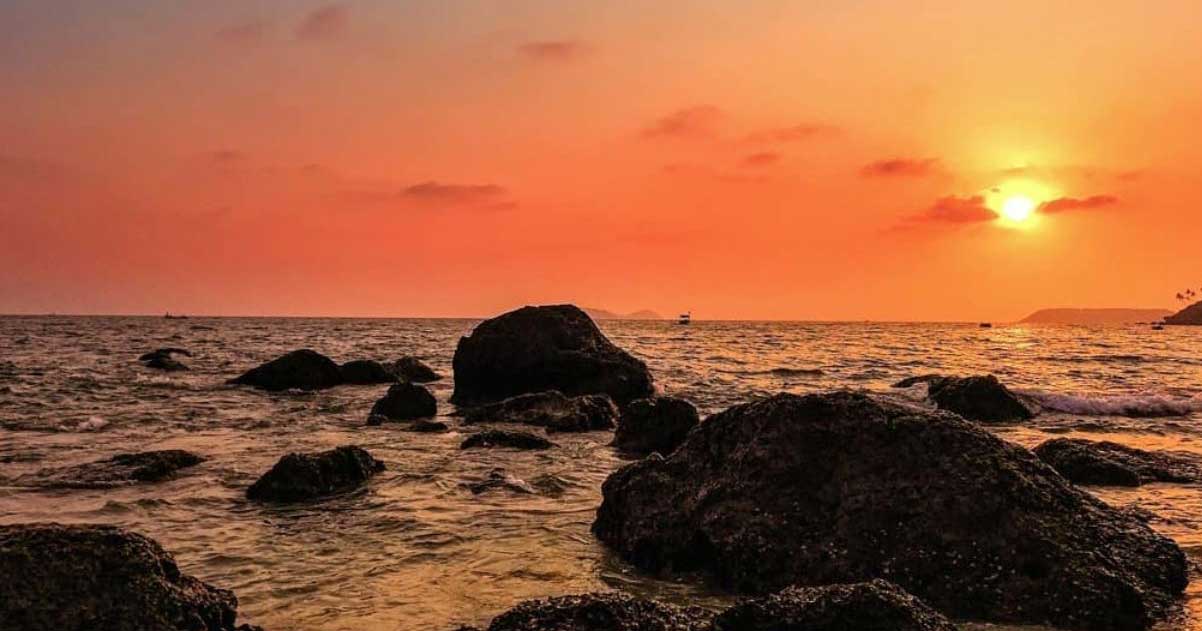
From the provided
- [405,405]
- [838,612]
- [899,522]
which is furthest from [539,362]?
[838,612]

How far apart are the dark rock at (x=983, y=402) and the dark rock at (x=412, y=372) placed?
54.3ft

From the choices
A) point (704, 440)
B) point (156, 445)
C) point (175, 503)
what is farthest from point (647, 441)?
point (156, 445)

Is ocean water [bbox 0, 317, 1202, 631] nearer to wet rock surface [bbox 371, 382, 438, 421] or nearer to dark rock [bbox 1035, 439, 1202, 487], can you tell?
dark rock [bbox 1035, 439, 1202, 487]

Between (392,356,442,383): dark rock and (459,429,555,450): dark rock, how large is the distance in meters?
15.0

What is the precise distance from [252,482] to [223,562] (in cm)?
359

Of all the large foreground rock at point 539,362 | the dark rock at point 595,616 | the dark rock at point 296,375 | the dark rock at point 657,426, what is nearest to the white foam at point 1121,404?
the large foreground rock at point 539,362

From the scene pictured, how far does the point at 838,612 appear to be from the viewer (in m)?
4.31

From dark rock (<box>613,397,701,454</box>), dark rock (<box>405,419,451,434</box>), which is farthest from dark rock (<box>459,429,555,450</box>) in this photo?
dark rock (<box>405,419,451,434</box>)

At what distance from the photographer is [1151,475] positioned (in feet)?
34.9

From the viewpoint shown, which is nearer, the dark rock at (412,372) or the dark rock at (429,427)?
the dark rock at (429,427)

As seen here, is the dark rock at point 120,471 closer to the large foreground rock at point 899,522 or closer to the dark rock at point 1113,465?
the large foreground rock at point 899,522

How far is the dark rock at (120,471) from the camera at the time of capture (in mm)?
10125

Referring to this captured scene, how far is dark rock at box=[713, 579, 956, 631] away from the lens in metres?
4.26

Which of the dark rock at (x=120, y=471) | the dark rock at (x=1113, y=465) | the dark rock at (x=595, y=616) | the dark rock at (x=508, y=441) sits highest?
the dark rock at (x=595, y=616)
